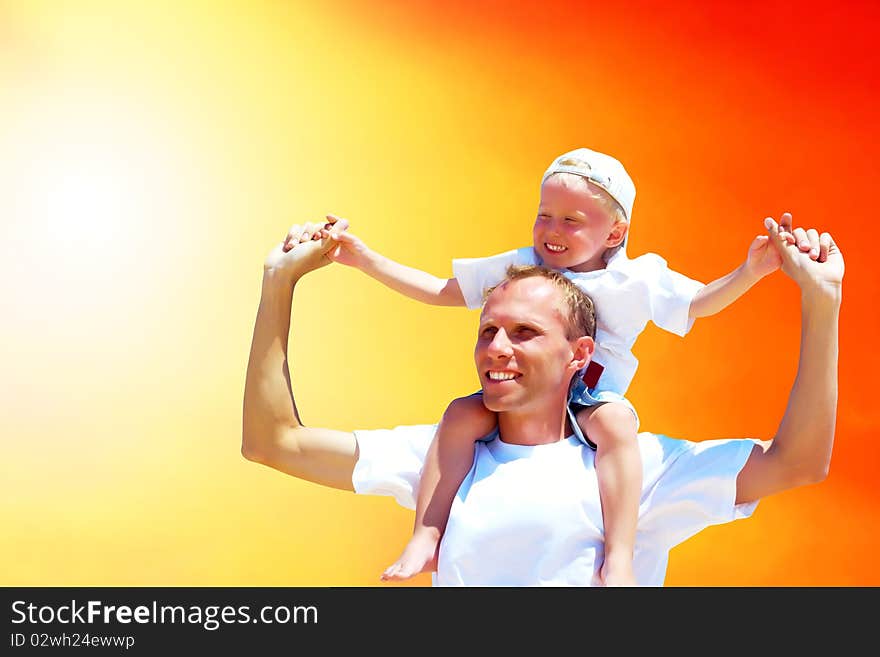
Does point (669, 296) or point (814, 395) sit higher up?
point (669, 296)

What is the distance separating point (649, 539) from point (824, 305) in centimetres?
76

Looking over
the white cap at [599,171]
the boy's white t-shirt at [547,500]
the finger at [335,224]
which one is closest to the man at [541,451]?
the boy's white t-shirt at [547,500]

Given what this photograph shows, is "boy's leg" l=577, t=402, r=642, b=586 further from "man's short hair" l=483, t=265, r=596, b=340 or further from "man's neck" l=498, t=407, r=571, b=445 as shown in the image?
"man's short hair" l=483, t=265, r=596, b=340

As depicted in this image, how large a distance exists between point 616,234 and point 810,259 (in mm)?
643

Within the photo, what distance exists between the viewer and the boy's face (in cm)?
324

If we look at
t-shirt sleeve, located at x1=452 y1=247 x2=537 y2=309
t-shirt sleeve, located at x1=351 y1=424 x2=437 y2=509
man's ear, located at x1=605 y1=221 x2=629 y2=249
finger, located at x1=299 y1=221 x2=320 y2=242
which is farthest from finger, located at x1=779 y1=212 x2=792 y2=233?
finger, located at x1=299 y1=221 x2=320 y2=242

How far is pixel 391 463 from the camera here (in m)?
3.09

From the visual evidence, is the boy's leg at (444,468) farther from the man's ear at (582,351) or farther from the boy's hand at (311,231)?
the boy's hand at (311,231)

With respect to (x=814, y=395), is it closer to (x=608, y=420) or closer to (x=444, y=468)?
(x=608, y=420)

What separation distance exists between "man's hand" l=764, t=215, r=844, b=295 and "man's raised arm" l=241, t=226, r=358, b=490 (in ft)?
3.97

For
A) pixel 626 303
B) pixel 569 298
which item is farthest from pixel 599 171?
pixel 569 298

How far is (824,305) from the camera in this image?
2.79m
